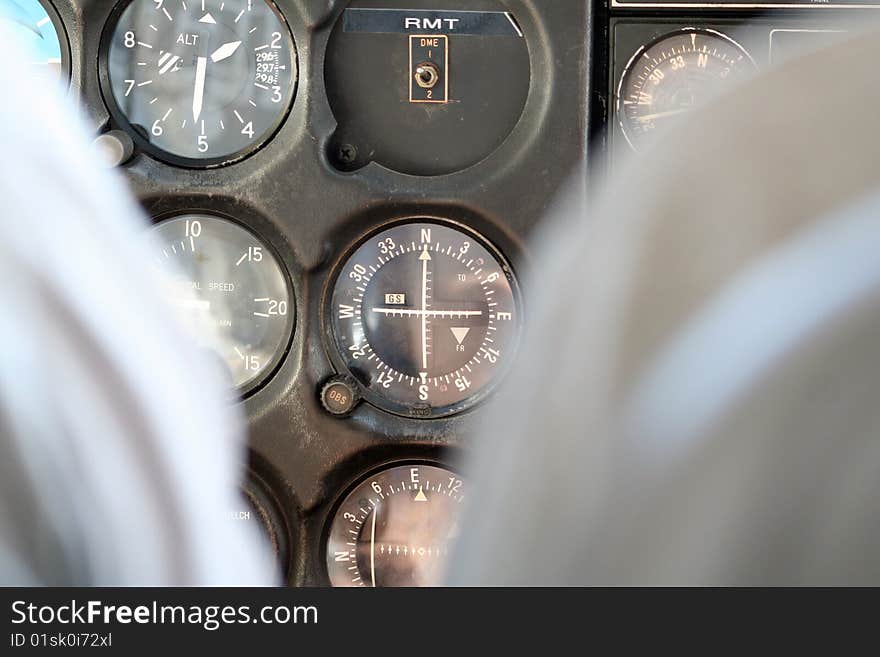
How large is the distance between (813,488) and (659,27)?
74.2 inches

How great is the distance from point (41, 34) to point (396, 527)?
1123mm

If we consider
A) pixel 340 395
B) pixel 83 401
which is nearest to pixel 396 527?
pixel 340 395

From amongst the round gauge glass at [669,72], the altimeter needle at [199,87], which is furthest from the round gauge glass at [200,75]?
the round gauge glass at [669,72]

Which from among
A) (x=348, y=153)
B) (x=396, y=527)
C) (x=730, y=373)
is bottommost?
(x=730, y=373)

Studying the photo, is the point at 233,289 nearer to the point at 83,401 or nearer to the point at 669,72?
the point at 669,72

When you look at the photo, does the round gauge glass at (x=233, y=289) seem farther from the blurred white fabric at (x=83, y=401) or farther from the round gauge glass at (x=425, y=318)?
the blurred white fabric at (x=83, y=401)

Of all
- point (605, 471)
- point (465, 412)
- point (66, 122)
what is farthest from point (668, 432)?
point (465, 412)

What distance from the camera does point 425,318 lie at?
2.17 m

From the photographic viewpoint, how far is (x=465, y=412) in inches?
86.3

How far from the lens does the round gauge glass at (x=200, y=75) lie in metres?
2.14

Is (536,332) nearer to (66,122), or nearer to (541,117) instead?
(66,122)

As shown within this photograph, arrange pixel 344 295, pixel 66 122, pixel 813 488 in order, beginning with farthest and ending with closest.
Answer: pixel 344 295 < pixel 66 122 < pixel 813 488

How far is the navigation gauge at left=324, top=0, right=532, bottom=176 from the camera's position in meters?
2.21

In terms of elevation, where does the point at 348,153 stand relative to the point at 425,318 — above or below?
above
